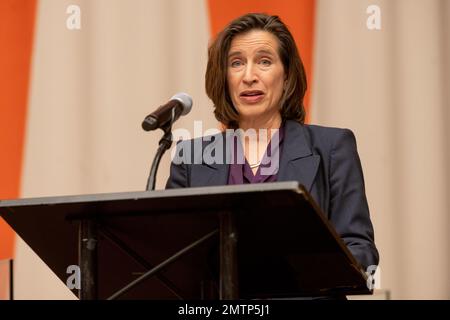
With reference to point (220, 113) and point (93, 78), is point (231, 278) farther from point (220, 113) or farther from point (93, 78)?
point (93, 78)

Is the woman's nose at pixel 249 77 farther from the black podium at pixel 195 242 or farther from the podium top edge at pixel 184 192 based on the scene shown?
the podium top edge at pixel 184 192

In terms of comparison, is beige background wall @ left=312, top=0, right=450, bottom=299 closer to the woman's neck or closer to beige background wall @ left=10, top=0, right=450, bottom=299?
beige background wall @ left=10, top=0, right=450, bottom=299

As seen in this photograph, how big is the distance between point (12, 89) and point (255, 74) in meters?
1.07

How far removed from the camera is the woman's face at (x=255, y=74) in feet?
6.00

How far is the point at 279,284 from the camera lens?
125 centimetres

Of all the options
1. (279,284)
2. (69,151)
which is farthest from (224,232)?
(69,151)

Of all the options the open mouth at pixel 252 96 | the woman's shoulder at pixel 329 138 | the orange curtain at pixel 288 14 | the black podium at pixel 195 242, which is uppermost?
the orange curtain at pixel 288 14

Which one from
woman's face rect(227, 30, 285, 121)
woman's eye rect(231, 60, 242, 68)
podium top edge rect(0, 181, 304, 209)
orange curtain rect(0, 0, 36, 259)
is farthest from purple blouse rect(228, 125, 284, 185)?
orange curtain rect(0, 0, 36, 259)

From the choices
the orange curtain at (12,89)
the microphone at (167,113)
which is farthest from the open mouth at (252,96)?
the orange curtain at (12,89)

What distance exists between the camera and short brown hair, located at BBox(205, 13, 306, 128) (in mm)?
1869

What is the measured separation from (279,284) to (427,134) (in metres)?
1.43

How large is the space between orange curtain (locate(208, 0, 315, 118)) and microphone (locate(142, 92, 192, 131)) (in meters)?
1.18

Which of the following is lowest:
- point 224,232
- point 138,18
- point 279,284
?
point 279,284

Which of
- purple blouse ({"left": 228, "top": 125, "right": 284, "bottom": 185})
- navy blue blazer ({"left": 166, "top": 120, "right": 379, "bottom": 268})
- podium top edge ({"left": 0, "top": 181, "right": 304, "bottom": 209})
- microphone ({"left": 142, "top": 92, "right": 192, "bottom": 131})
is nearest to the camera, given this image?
podium top edge ({"left": 0, "top": 181, "right": 304, "bottom": 209})
